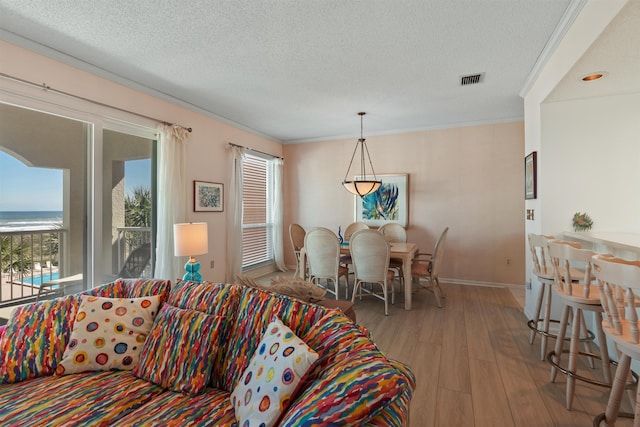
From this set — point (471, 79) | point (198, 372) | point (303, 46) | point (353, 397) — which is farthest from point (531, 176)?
point (198, 372)

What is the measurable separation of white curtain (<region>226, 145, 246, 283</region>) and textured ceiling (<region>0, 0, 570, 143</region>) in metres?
0.99

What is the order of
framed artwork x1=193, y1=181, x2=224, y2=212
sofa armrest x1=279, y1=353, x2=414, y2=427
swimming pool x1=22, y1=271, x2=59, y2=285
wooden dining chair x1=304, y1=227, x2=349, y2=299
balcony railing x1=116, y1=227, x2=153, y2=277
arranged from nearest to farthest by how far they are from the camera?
sofa armrest x1=279, y1=353, x2=414, y2=427
swimming pool x1=22, y1=271, x2=59, y2=285
balcony railing x1=116, y1=227, x2=153, y2=277
wooden dining chair x1=304, y1=227, x2=349, y2=299
framed artwork x1=193, y1=181, x2=224, y2=212

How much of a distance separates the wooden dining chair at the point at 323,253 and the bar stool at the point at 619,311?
268 centimetres

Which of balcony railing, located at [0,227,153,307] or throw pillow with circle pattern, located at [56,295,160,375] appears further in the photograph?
balcony railing, located at [0,227,153,307]

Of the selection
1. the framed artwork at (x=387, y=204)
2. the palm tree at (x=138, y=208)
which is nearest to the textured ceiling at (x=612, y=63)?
the framed artwork at (x=387, y=204)

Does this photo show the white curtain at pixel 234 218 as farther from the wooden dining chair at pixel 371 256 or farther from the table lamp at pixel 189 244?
the wooden dining chair at pixel 371 256

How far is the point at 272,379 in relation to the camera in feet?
3.67

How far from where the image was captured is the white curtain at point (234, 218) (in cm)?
464

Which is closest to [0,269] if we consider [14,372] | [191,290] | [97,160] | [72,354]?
[97,160]

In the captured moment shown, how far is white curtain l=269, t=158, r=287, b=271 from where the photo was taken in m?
5.91

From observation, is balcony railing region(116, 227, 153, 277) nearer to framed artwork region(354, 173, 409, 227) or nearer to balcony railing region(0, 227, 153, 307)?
balcony railing region(0, 227, 153, 307)

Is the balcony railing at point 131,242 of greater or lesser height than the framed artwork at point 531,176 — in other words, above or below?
below

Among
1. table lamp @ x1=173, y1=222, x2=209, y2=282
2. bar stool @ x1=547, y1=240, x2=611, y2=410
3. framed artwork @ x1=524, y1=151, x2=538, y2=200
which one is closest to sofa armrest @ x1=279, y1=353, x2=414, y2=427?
bar stool @ x1=547, y1=240, x2=611, y2=410

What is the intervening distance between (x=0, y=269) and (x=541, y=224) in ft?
15.6
